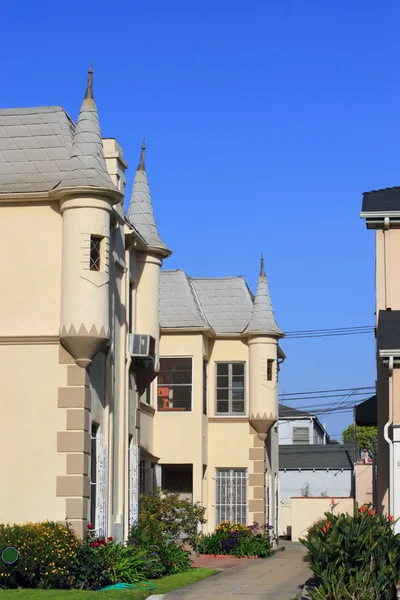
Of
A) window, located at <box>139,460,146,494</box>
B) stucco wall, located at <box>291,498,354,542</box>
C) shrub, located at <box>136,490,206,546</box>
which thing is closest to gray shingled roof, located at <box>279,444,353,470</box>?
stucco wall, located at <box>291,498,354,542</box>

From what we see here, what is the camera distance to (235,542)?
30766 mm

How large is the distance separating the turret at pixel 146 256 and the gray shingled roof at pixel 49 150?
4970mm

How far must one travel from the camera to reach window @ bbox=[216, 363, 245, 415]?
3353 centimetres

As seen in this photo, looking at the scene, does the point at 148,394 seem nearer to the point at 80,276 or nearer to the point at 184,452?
the point at 184,452

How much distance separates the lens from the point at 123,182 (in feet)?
78.0

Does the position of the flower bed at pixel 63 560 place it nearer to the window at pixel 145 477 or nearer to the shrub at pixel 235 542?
the window at pixel 145 477

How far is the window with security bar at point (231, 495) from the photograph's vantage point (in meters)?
32.8

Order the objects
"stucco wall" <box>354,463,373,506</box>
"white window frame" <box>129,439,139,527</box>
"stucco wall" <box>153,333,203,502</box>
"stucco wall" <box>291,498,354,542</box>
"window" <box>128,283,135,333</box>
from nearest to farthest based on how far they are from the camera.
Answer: "white window frame" <box>129,439,139,527</box>, "window" <box>128,283,135,333</box>, "stucco wall" <box>153,333,203,502</box>, "stucco wall" <box>291,498,354,542</box>, "stucco wall" <box>354,463,373,506</box>

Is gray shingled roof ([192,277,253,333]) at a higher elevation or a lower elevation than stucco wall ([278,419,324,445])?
higher

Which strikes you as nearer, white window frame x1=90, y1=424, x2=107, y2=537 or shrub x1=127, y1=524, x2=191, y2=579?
white window frame x1=90, y1=424, x2=107, y2=537

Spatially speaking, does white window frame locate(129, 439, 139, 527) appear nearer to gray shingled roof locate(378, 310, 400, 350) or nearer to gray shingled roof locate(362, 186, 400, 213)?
gray shingled roof locate(378, 310, 400, 350)

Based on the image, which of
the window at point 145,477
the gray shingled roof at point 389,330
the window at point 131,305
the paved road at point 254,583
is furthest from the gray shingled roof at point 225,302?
the gray shingled roof at point 389,330

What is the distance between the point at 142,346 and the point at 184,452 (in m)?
9.06

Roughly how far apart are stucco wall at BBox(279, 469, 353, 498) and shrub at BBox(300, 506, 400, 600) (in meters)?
39.7
